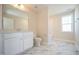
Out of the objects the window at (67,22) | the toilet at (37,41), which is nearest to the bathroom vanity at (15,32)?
the toilet at (37,41)

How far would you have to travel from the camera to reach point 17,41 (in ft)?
9.41

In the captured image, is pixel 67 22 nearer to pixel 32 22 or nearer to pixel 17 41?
pixel 32 22

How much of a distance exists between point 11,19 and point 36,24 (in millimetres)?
790

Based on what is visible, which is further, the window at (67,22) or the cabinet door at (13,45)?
the window at (67,22)

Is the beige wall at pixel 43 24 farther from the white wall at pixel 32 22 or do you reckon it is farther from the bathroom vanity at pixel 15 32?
the bathroom vanity at pixel 15 32

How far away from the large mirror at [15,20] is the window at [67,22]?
121 cm

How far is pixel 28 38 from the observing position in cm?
294

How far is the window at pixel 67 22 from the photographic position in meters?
Answer: 3.17

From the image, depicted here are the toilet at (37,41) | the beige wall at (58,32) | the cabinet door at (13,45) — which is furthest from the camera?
the beige wall at (58,32)

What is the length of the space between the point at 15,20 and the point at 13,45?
774 millimetres

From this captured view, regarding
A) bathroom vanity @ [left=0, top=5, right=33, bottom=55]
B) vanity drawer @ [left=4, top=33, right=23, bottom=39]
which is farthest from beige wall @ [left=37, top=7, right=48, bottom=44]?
vanity drawer @ [left=4, top=33, right=23, bottom=39]
